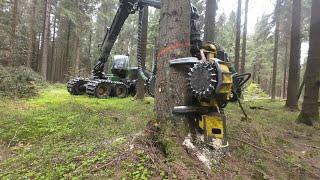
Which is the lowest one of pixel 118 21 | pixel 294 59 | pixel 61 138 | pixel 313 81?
pixel 61 138

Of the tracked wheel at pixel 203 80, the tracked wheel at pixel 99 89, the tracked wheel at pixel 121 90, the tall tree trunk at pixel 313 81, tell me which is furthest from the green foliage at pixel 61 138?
the tracked wheel at pixel 121 90

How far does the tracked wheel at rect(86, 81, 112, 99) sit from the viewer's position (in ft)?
44.0

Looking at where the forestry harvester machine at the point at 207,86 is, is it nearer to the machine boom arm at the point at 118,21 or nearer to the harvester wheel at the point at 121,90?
the machine boom arm at the point at 118,21

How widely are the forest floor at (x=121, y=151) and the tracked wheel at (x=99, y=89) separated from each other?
5336 mm

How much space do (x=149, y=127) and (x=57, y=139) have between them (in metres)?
2.19

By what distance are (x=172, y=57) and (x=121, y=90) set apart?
10.4 meters

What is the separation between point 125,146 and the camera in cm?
422

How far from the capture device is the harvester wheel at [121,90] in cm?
1450

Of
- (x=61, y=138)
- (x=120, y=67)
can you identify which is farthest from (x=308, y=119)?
(x=120, y=67)

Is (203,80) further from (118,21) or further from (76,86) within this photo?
(76,86)

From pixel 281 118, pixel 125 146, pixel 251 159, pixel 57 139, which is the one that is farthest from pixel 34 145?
pixel 281 118

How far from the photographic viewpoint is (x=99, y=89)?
13.7m

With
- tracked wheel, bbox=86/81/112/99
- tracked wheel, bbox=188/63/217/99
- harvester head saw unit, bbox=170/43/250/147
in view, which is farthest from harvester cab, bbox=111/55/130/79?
tracked wheel, bbox=188/63/217/99

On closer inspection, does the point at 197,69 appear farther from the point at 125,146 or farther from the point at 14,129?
the point at 14,129
